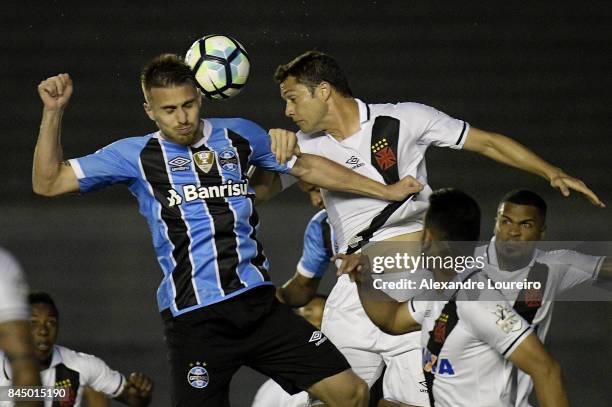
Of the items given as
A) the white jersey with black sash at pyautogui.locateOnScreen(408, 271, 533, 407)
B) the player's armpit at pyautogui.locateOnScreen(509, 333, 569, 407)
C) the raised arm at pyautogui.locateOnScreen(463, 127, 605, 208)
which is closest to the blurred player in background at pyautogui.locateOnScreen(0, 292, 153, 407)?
the white jersey with black sash at pyautogui.locateOnScreen(408, 271, 533, 407)

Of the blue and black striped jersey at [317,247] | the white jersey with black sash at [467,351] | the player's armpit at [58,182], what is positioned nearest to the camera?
the white jersey with black sash at [467,351]

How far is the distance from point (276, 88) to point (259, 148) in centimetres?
345

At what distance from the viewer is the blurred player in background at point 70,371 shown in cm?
559

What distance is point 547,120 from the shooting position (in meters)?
7.93

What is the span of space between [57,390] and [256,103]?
3.02 m

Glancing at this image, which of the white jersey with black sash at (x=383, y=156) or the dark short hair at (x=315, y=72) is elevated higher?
the dark short hair at (x=315, y=72)

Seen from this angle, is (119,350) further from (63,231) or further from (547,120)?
(547,120)

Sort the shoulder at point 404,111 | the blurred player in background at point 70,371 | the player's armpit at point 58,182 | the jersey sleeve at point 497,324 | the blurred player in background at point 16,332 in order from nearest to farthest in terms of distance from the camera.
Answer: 1. the blurred player in background at point 16,332
2. the jersey sleeve at point 497,324
3. the player's armpit at point 58,182
4. the shoulder at point 404,111
5. the blurred player in background at point 70,371

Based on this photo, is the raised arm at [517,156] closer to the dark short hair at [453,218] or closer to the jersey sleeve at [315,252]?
the dark short hair at [453,218]

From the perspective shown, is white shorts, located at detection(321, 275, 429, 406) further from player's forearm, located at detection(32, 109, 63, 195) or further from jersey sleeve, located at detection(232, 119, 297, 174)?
player's forearm, located at detection(32, 109, 63, 195)

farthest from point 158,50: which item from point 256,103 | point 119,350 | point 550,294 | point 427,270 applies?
point 550,294

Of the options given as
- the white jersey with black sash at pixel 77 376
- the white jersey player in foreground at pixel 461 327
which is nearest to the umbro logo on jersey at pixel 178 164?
the white jersey player in foreground at pixel 461 327

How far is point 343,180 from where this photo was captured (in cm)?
471

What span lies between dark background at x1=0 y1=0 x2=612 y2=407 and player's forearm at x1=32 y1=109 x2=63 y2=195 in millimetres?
3600
